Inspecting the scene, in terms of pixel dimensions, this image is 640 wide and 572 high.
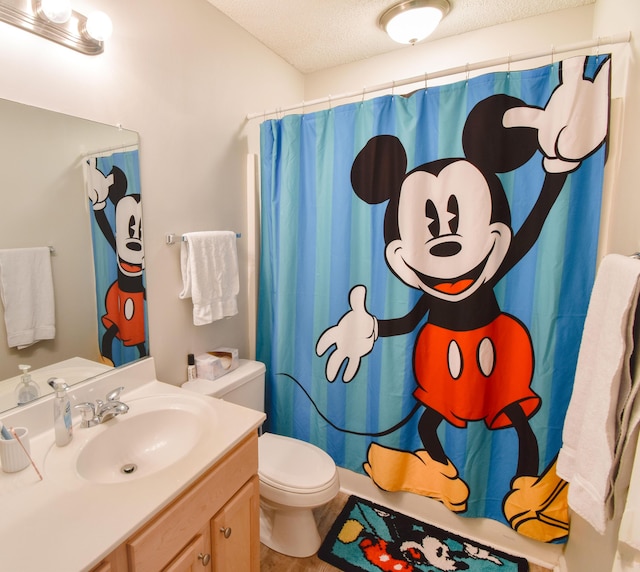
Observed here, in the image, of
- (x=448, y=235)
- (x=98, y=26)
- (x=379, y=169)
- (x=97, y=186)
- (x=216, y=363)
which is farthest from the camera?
(x=216, y=363)

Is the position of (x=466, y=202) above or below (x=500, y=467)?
above

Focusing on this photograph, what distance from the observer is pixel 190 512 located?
95 cm

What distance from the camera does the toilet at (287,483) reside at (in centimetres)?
144

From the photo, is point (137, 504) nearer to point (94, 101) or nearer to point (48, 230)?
point (48, 230)

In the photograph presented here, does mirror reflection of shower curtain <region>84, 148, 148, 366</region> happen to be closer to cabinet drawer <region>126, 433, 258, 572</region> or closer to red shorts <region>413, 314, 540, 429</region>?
cabinet drawer <region>126, 433, 258, 572</region>

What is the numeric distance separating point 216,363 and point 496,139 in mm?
1568

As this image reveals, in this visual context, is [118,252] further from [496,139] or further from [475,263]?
[496,139]

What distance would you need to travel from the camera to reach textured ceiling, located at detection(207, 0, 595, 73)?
1.65 meters

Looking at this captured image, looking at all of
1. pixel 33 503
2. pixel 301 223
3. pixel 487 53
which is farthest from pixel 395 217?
pixel 33 503

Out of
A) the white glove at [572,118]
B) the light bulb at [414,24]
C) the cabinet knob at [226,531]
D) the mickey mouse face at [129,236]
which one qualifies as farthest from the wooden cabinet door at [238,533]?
the light bulb at [414,24]

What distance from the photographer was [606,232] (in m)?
1.27

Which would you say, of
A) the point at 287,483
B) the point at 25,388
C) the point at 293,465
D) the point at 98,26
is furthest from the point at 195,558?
the point at 98,26

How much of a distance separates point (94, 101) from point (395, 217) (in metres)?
1.24

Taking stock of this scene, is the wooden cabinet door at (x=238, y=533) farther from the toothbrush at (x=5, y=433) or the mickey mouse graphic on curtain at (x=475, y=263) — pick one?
the mickey mouse graphic on curtain at (x=475, y=263)
